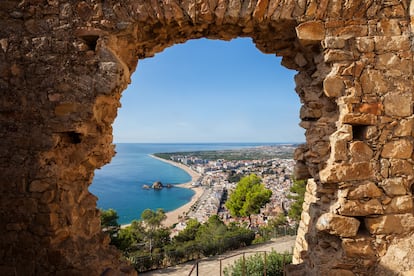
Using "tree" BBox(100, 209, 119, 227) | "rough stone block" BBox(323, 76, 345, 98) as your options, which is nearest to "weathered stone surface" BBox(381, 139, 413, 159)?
"rough stone block" BBox(323, 76, 345, 98)

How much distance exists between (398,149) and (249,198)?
15.1m

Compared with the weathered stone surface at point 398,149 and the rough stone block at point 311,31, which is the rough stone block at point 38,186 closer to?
the rough stone block at point 311,31

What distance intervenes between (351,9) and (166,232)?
13800 mm

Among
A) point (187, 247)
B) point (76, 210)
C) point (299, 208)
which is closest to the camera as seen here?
point (76, 210)

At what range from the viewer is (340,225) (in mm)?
2551

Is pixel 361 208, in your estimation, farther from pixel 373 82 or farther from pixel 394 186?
pixel 373 82

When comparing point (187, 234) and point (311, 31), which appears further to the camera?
point (187, 234)

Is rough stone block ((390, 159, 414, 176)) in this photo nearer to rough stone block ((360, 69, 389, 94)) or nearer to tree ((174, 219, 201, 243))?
rough stone block ((360, 69, 389, 94))

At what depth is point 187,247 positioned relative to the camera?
10977 millimetres

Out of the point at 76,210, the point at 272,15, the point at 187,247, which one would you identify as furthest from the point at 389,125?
the point at 187,247

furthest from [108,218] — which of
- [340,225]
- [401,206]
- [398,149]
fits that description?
[398,149]

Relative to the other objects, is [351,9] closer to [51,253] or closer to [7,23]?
[7,23]

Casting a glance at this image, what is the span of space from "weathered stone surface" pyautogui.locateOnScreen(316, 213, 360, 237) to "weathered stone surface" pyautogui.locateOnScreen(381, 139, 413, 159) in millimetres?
759

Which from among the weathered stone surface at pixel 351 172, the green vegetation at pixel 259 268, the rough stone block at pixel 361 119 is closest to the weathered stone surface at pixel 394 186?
the weathered stone surface at pixel 351 172
